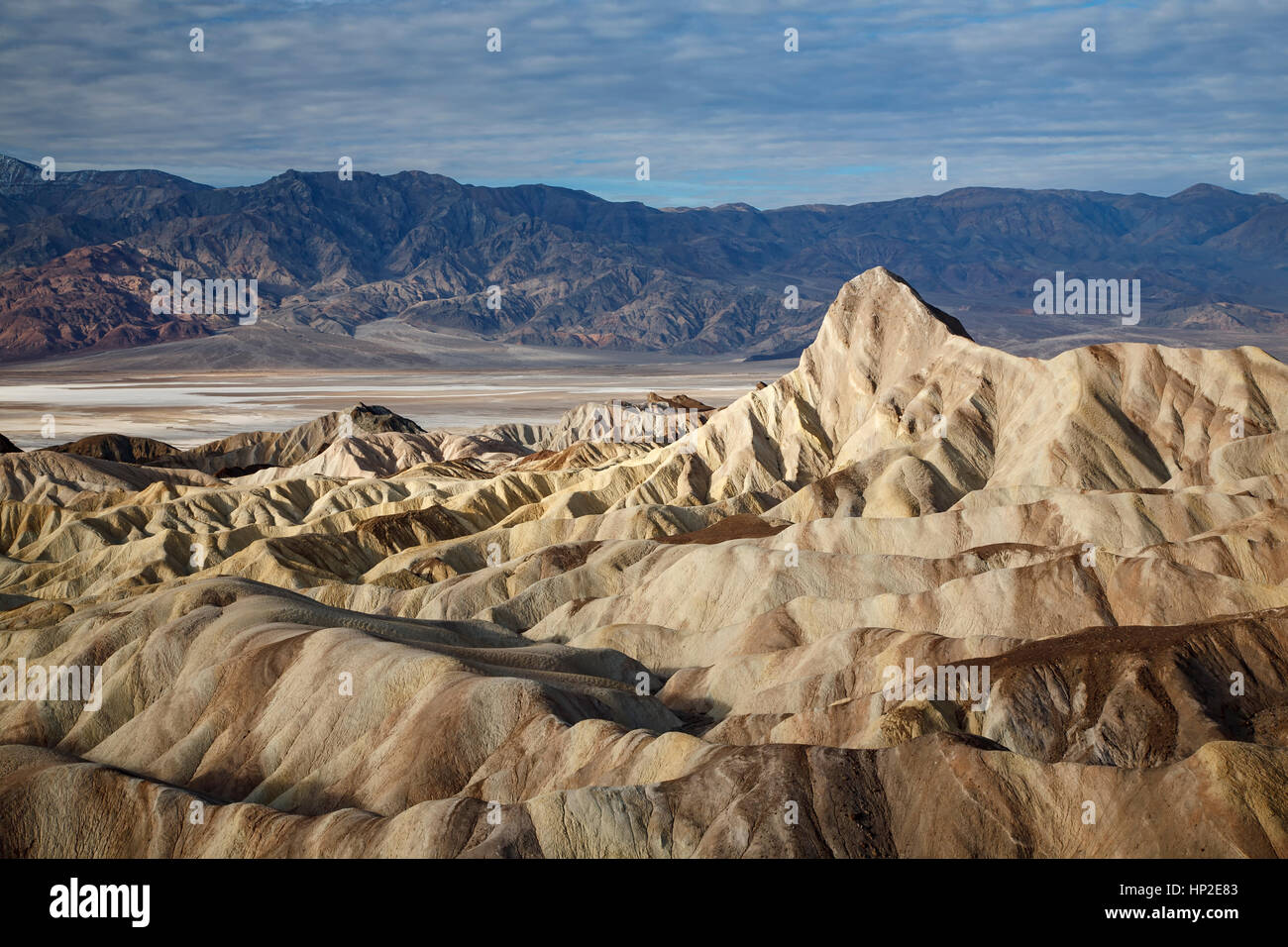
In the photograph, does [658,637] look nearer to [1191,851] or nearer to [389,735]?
[389,735]

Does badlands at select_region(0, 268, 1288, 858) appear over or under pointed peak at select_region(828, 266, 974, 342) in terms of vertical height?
under

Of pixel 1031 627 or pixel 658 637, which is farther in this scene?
pixel 658 637

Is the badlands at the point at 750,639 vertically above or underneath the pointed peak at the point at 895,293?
underneath

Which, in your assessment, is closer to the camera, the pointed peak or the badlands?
the badlands

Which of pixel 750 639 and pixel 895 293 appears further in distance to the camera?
pixel 895 293

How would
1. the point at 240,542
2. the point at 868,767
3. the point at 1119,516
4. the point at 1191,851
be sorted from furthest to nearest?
the point at 240,542, the point at 1119,516, the point at 868,767, the point at 1191,851

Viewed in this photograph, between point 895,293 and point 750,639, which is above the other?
point 895,293

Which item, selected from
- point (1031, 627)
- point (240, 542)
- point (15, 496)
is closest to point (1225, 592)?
point (1031, 627)

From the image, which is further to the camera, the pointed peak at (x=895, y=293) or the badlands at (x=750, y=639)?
the pointed peak at (x=895, y=293)
